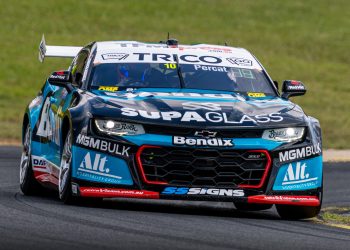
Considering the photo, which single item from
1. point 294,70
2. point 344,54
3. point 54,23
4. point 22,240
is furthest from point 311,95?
point 22,240

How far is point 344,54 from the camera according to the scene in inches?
1827

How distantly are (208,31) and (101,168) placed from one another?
38534 mm

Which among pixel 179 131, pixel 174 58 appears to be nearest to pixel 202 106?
pixel 179 131

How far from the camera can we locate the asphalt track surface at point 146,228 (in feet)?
28.4

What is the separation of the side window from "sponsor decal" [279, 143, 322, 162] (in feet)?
7.63

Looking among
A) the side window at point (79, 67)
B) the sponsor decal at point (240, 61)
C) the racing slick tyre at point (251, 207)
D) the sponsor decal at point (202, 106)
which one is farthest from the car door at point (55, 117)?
the racing slick tyre at point (251, 207)

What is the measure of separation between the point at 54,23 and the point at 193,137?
38268 millimetres

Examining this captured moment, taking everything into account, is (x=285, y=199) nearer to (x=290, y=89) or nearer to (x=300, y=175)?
(x=300, y=175)

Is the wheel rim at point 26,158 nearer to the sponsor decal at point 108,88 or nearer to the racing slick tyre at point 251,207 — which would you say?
the sponsor decal at point 108,88

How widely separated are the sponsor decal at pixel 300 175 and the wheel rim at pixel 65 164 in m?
1.70

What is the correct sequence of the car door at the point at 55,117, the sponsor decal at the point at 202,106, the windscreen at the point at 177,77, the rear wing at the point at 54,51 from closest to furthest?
the sponsor decal at the point at 202,106 → the car door at the point at 55,117 → the windscreen at the point at 177,77 → the rear wing at the point at 54,51

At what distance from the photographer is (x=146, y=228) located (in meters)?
9.52

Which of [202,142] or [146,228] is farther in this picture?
[202,142]

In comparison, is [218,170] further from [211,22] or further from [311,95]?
[211,22]
